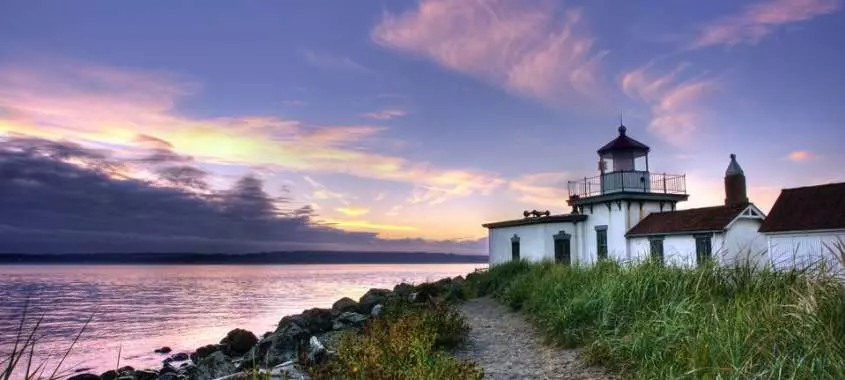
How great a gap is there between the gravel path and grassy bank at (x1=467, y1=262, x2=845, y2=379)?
11.4 inches

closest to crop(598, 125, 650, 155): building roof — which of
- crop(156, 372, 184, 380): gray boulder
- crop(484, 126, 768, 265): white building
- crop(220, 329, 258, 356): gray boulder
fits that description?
crop(484, 126, 768, 265): white building

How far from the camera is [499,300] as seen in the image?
17.3m

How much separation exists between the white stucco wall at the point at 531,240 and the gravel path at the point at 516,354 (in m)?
13.5

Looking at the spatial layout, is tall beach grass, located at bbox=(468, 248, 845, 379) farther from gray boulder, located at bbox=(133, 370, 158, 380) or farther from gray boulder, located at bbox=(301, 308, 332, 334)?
gray boulder, located at bbox=(133, 370, 158, 380)

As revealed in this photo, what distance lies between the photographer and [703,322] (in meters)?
6.48

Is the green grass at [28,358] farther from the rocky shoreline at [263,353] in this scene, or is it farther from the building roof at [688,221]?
the building roof at [688,221]

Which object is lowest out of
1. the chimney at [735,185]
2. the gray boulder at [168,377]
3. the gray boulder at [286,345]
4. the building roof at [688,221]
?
the gray boulder at [168,377]

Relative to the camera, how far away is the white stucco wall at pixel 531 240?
87.9ft

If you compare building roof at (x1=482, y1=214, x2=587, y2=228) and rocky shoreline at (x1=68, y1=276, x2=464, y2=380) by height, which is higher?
building roof at (x1=482, y1=214, x2=587, y2=228)

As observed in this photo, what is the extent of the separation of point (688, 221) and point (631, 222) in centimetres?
298

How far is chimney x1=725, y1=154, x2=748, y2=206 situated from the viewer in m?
23.7

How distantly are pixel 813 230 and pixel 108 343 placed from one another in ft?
82.5

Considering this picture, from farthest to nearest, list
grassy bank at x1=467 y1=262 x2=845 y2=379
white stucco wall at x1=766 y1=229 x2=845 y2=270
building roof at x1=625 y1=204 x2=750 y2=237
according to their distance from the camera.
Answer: building roof at x1=625 y1=204 x2=750 y2=237, white stucco wall at x1=766 y1=229 x2=845 y2=270, grassy bank at x1=467 y1=262 x2=845 y2=379

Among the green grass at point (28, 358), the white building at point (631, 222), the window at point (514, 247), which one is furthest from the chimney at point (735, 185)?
the green grass at point (28, 358)
